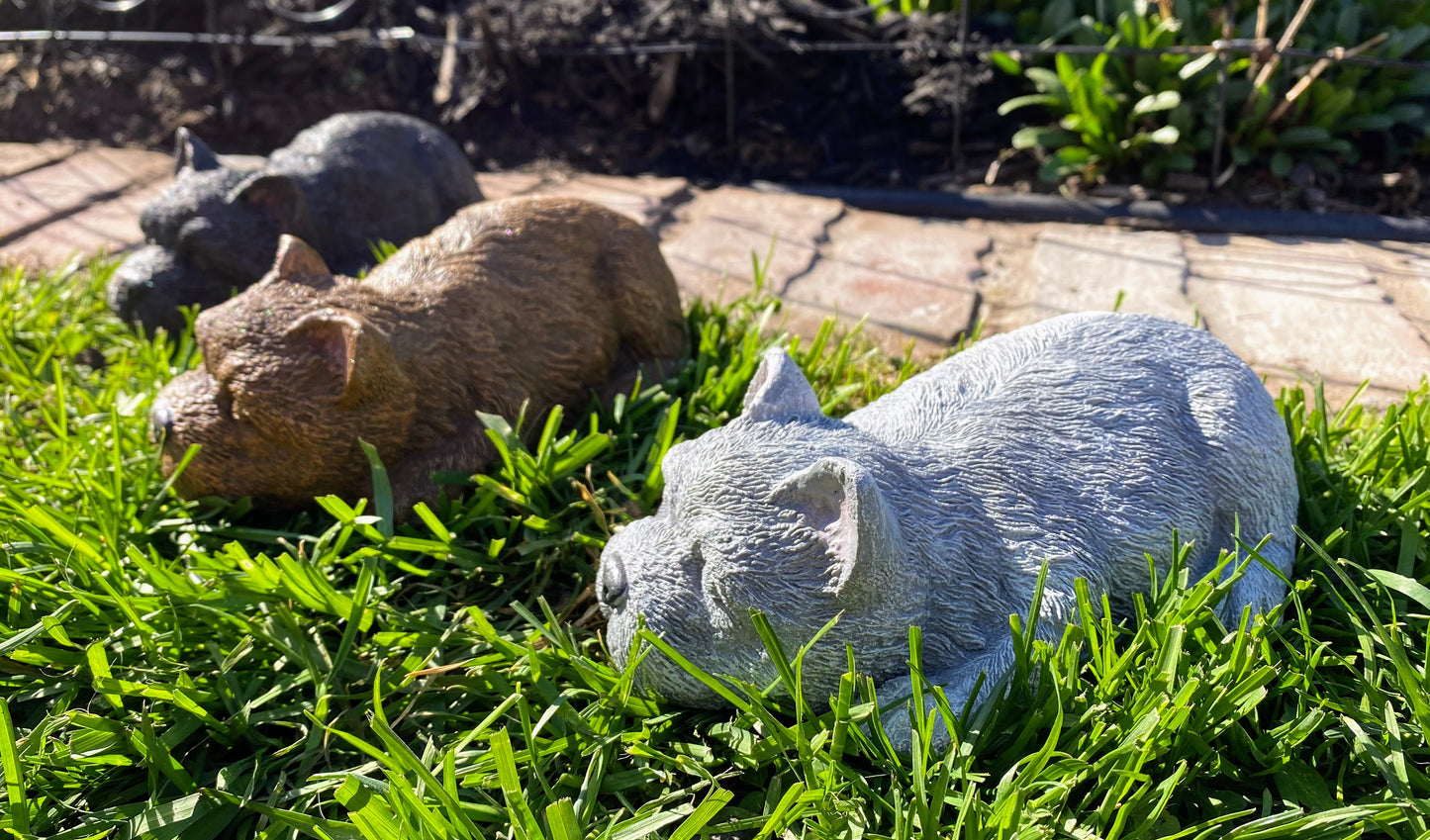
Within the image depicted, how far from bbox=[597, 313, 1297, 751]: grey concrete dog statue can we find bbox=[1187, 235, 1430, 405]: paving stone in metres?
1.40

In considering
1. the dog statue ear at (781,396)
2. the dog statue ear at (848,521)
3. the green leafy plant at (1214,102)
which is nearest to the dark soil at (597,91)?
the green leafy plant at (1214,102)

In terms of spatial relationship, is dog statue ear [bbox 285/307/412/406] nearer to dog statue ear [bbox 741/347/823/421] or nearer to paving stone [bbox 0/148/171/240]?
dog statue ear [bbox 741/347/823/421]

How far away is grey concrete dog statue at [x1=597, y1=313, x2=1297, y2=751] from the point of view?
176 centimetres

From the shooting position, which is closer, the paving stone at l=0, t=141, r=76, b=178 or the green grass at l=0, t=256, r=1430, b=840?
the green grass at l=0, t=256, r=1430, b=840

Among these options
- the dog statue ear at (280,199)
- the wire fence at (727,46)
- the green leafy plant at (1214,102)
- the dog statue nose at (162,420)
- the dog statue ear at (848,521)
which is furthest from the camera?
the green leafy plant at (1214,102)

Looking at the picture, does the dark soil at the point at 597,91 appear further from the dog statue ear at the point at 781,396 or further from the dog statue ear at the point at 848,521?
the dog statue ear at the point at 848,521

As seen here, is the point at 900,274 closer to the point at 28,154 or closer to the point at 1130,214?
the point at 1130,214

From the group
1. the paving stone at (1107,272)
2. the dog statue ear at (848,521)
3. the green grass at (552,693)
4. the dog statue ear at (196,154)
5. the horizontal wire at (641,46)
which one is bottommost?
the green grass at (552,693)

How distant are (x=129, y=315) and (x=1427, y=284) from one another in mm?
4762

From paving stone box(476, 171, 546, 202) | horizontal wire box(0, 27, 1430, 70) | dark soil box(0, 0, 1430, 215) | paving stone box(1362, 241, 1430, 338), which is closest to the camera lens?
paving stone box(1362, 241, 1430, 338)

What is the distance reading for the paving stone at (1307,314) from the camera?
337 centimetres

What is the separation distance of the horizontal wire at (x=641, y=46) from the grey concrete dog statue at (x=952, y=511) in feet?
10.2

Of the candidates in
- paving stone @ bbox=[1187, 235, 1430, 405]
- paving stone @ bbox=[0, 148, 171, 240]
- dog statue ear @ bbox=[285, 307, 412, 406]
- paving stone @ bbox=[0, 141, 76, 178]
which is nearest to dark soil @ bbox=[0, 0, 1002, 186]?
paving stone @ bbox=[0, 141, 76, 178]

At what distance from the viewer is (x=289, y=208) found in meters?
3.61
